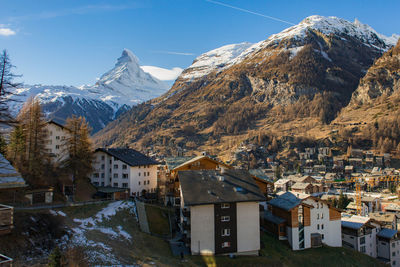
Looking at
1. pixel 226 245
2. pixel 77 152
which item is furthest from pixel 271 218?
pixel 77 152

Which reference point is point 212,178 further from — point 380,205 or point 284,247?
point 380,205

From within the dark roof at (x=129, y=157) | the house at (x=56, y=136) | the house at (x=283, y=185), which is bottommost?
the house at (x=283, y=185)

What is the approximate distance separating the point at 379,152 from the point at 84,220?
171588 mm

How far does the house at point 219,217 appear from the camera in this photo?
116 ft

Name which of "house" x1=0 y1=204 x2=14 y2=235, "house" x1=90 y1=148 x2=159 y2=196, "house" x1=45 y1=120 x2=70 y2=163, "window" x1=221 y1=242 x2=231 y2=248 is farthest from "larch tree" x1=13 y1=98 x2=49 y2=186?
"house" x1=0 y1=204 x2=14 y2=235

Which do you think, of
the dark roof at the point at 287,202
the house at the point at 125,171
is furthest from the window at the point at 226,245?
the house at the point at 125,171

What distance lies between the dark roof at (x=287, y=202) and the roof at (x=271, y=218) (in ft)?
5.58

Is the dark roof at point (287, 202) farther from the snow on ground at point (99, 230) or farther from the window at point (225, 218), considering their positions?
the snow on ground at point (99, 230)

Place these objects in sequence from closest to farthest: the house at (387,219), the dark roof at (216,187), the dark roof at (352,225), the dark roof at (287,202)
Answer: the dark roof at (216,187) < the dark roof at (287,202) < the dark roof at (352,225) < the house at (387,219)

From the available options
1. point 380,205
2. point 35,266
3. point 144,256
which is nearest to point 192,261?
point 144,256

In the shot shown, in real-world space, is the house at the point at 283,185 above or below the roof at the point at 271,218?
below

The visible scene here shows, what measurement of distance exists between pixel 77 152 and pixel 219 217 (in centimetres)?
2716

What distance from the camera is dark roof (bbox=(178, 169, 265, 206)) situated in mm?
36062

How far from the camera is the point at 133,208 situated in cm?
4300
